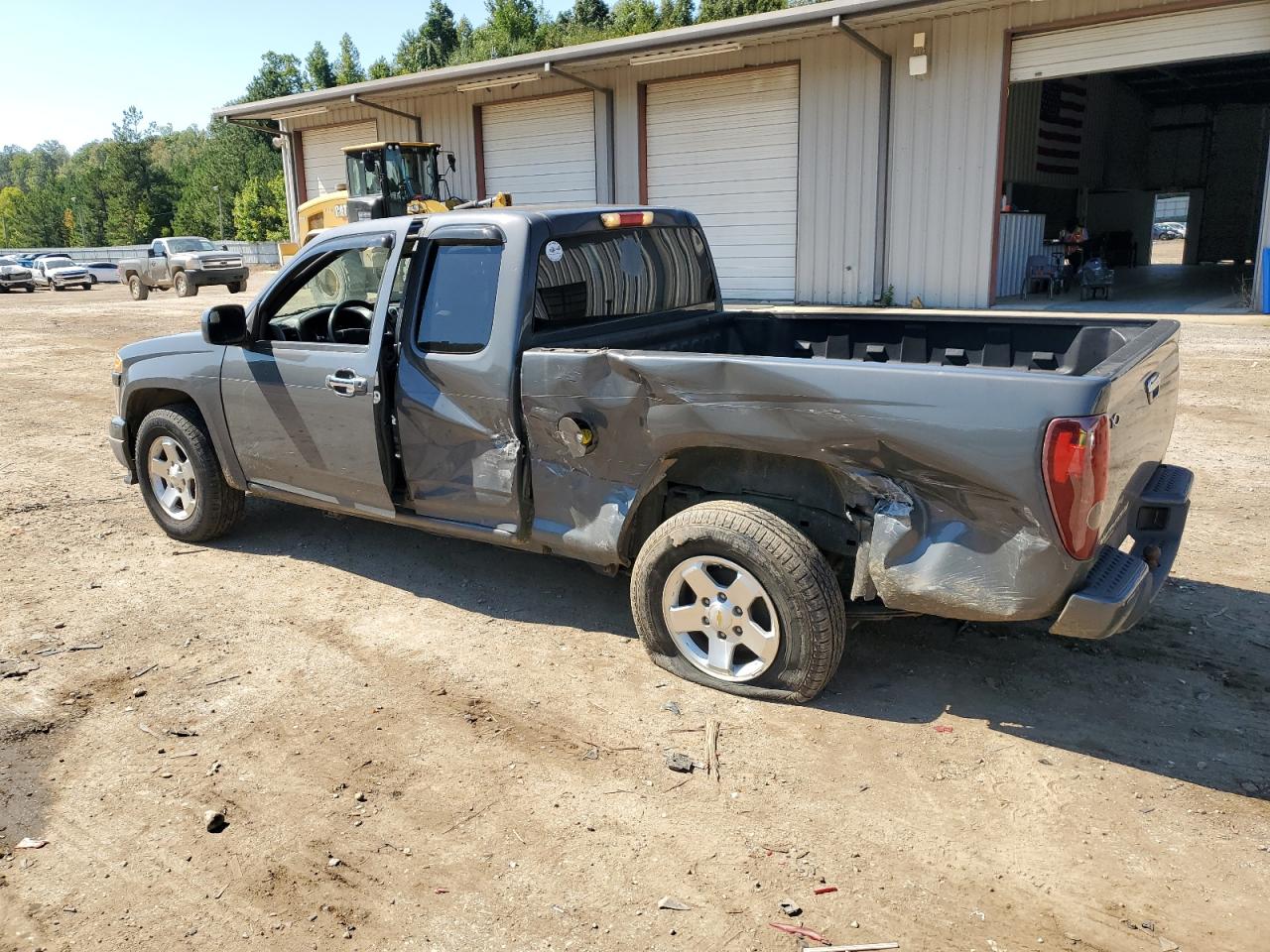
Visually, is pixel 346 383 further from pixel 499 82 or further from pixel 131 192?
pixel 131 192

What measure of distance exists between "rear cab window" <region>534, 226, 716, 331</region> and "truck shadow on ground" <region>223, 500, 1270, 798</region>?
1481mm

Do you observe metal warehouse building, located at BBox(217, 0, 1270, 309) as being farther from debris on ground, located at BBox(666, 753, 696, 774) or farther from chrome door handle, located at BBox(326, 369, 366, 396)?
debris on ground, located at BBox(666, 753, 696, 774)

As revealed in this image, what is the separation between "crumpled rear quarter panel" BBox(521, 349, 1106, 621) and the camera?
10.5ft

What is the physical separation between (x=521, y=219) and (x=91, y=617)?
2986 mm

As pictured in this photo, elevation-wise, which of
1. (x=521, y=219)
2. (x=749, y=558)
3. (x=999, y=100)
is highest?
(x=999, y=100)

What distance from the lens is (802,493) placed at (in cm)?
396

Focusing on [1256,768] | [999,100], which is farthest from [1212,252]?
[1256,768]

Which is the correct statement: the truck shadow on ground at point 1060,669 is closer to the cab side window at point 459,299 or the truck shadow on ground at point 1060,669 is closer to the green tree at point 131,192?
the cab side window at point 459,299

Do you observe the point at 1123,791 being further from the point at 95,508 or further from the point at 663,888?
the point at 95,508

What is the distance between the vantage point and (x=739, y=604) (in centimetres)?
392

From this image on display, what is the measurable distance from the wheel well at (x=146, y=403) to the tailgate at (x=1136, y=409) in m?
4.95

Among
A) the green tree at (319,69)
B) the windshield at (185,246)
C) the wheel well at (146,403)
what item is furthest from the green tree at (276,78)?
the wheel well at (146,403)

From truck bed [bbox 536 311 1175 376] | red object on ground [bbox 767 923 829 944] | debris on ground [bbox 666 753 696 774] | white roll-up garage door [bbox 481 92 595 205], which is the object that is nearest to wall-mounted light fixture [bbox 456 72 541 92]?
white roll-up garage door [bbox 481 92 595 205]

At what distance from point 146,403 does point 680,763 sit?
4.41m
